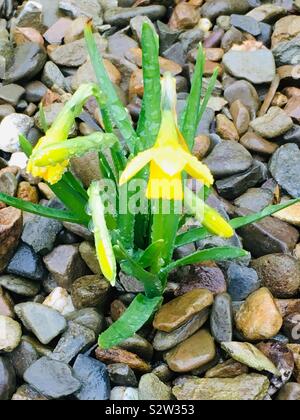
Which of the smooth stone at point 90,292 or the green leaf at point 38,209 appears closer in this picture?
the green leaf at point 38,209

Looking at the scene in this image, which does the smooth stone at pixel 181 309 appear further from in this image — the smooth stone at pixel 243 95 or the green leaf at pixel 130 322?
the smooth stone at pixel 243 95

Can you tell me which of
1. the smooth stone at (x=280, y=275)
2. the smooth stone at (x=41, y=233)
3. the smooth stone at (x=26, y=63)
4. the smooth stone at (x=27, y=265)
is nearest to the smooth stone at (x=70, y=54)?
the smooth stone at (x=26, y=63)

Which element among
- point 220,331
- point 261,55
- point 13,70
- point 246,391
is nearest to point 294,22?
point 261,55

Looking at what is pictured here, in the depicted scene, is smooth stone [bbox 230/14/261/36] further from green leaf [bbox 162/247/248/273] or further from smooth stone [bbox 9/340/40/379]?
smooth stone [bbox 9/340/40/379]

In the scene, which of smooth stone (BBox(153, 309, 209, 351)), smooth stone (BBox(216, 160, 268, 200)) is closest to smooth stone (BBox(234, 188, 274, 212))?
smooth stone (BBox(216, 160, 268, 200))

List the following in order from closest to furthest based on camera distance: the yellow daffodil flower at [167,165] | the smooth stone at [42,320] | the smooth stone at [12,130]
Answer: the yellow daffodil flower at [167,165] < the smooth stone at [42,320] < the smooth stone at [12,130]

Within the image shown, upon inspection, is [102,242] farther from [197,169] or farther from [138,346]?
[138,346]
